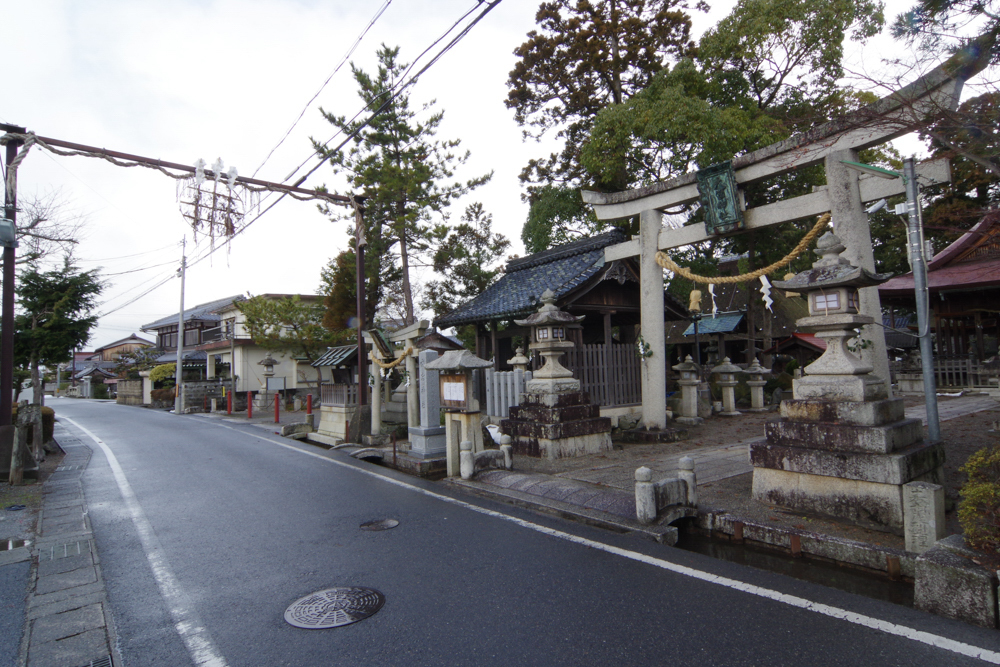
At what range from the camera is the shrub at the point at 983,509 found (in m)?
3.61

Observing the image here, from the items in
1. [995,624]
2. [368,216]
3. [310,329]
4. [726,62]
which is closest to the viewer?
[995,624]

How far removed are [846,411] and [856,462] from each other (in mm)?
568

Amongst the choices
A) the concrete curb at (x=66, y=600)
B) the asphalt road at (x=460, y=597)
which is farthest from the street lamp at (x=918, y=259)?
the concrete curb at (x=66, y=600)

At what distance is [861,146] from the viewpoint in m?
8.20

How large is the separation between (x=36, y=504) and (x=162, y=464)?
3250 millimetres

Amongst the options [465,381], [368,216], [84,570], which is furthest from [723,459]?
[368,216]

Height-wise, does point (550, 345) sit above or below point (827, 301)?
below

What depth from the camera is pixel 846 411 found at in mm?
5922

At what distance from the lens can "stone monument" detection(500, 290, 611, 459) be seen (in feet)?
32.4

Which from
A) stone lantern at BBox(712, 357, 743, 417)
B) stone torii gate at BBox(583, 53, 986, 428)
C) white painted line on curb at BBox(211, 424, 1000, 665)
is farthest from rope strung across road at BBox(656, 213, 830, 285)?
stone lantern at BBox(712, 357, 743, 417)

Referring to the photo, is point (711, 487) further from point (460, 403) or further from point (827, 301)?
point (460, 403)

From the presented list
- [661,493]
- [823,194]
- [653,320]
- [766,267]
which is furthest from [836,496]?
[653,320]

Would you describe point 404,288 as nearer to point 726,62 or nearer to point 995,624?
point 726,62

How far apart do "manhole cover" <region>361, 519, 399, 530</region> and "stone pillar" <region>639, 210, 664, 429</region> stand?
715 cm
